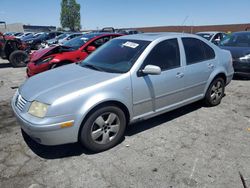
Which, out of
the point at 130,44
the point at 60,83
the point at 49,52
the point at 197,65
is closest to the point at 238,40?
the point at 197,65

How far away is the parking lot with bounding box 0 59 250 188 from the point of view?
2561 mm

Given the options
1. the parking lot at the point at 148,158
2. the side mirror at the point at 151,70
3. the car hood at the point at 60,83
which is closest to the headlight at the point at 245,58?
the parking lot at the point at 148,158

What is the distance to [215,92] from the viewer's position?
4.73 meters

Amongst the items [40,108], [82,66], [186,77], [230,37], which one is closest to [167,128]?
[186,77]

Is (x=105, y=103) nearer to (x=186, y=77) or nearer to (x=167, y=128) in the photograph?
(x=167, y=128)

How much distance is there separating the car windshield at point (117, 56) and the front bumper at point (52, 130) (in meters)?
1.05

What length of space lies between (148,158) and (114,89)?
104 centimetres

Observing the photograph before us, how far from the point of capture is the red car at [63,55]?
6297 mm

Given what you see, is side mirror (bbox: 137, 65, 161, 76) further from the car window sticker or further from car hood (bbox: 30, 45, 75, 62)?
car hood (bbox: 30, 45, 75, 62)

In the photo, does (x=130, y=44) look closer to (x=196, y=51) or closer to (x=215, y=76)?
(x=196, y=51)

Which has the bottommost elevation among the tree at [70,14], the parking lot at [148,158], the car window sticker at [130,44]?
the parking lot at [148,158]

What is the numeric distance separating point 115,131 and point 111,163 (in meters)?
0.49

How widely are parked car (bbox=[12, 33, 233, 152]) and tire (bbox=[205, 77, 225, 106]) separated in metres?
0.16

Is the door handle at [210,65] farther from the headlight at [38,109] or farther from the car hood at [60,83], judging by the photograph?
the headlight at [38,109]
